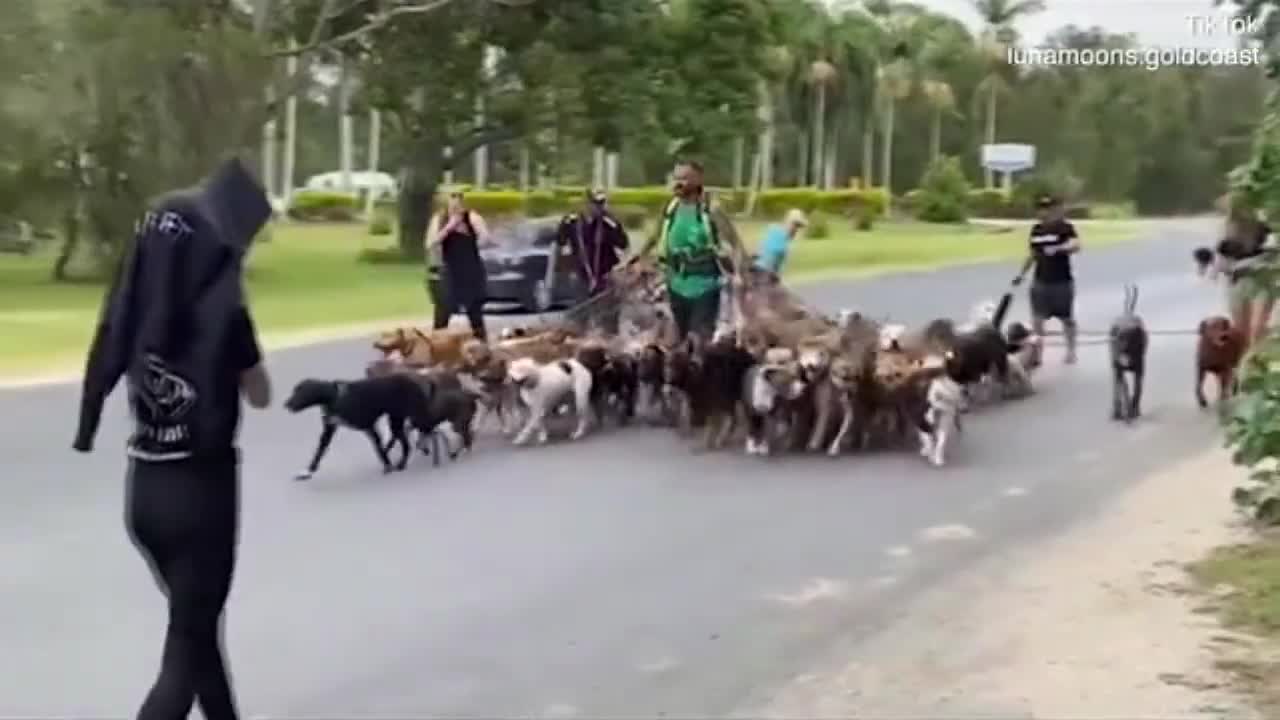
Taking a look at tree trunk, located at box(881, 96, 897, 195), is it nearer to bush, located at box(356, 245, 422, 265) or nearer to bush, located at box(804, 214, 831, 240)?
bush, located at box(804, 214, 831, 240)

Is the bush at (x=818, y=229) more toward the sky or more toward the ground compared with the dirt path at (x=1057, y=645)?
more toward the sky

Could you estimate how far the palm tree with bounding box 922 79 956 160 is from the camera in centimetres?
8375

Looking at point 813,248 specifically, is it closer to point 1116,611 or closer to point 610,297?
point 610,297

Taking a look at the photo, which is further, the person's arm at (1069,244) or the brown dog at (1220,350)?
the person's arm at (1069,244)

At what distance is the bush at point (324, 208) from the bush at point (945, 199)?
2000cm

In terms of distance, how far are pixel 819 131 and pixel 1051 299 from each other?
62973 mm

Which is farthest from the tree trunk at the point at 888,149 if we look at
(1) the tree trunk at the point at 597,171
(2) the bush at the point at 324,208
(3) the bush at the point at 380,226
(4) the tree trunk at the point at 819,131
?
(3) the bush at the point at 380,226

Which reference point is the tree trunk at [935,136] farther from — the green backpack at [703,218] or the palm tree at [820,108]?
the green backpack at [703,218]

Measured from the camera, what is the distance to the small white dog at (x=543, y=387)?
46.5 feet

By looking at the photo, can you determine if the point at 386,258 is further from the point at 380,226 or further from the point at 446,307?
the point at 446,307

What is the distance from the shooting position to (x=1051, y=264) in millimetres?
18719

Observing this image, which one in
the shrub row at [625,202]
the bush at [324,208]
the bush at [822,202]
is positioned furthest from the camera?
the bush at [324,208]

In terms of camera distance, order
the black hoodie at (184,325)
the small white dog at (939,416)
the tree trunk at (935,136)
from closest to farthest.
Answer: the black hoodie at (184,325) → the small white dog at (939,416) → the tree trunk at (935,136)

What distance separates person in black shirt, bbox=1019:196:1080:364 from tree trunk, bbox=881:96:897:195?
64401mm
